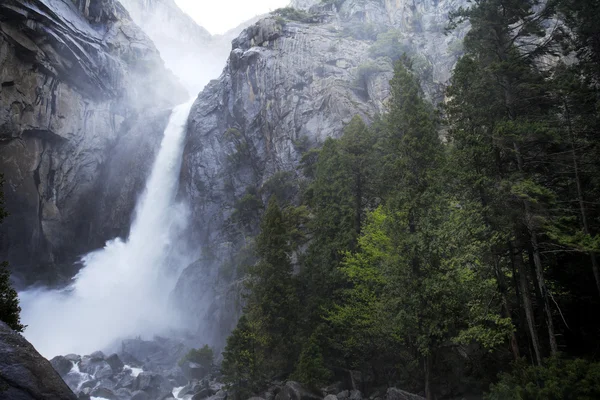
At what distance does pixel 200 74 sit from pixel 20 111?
353 ft

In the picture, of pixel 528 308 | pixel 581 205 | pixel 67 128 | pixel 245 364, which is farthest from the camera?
pixel 67 128

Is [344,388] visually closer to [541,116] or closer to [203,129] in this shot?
[541,116]

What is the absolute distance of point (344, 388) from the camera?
19.1 meters

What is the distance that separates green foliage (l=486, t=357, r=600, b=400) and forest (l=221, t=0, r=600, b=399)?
0.04m

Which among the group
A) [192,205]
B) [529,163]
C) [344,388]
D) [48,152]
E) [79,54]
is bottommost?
[344,388]

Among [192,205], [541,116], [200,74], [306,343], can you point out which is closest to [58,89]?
[192,205]

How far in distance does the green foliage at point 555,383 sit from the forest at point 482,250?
4 centimetres

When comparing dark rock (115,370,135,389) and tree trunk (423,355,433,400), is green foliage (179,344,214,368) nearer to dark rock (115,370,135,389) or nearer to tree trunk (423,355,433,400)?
dark rock (115,370,135,389)

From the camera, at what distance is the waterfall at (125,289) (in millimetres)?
41812

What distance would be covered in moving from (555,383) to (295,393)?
1148 centimetres

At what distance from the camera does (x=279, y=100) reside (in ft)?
146

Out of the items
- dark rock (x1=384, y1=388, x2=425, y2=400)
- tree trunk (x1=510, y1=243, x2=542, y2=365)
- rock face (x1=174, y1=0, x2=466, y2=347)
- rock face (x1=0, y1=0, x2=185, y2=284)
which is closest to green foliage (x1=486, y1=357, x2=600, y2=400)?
tree trunk (x1=510, y1=243, x2=542, y2=365)

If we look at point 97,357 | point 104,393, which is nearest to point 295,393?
point 104,393

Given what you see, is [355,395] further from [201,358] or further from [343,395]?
[201,358]
